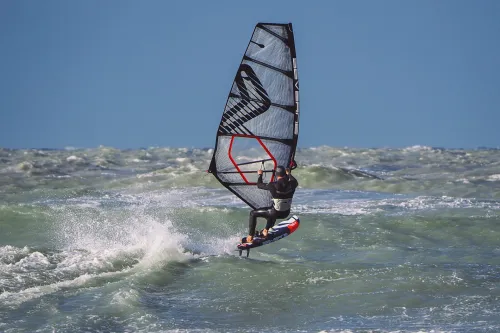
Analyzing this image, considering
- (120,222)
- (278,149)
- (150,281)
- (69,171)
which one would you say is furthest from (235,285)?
(69,171)

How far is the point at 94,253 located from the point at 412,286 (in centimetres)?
529

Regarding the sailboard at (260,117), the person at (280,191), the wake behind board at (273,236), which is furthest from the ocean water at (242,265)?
the sailboard at (260,117)

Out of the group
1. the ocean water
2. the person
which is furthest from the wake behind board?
the ocean water

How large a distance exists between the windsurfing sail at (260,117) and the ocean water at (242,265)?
1.59m

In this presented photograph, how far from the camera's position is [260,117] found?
481 inches

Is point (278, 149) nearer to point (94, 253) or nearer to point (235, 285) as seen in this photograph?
point (235, 285)

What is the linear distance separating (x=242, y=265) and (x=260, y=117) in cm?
245

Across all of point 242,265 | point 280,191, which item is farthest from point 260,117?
point 242,265

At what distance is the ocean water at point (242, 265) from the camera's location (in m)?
10.0

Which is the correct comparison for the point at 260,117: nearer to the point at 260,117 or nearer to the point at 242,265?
the point at 260,117

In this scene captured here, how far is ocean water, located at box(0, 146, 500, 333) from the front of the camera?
10031 millimetres

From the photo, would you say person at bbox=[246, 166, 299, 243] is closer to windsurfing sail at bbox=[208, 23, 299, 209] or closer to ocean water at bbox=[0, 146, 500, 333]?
windsurfing sail at bbox=[208, 23, 299, 209]

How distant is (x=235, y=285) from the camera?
11.9 metres

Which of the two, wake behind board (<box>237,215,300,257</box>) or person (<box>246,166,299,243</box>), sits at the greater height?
person (<box>246,166,299,243</box>)
